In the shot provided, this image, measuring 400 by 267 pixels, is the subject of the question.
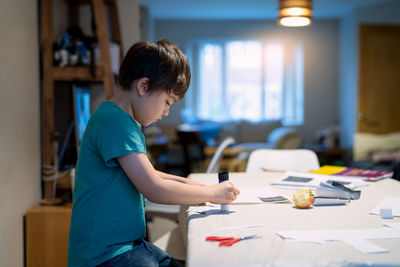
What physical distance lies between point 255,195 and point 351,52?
6385mm

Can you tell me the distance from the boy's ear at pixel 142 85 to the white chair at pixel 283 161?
5.00 feet

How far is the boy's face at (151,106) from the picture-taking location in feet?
4.39

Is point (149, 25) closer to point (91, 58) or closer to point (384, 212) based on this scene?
point (91, 58)

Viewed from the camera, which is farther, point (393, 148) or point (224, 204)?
point (393, 148)

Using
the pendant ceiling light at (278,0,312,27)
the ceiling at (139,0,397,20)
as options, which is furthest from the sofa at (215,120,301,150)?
the pendant ceiling light at (278,0,312,27)

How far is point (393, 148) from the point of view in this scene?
5902 millimetres

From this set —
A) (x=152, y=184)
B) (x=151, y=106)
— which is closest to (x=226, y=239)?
(x=152, y=184)

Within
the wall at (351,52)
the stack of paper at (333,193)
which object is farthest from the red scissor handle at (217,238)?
the wall at (351,52)

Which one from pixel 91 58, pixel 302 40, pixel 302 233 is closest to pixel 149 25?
pixel 302 40

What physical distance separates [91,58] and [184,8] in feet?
16.2

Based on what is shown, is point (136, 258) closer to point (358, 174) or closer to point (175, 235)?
point (175, 235)

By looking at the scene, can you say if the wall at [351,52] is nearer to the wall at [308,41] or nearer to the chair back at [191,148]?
the wall at [308,41]

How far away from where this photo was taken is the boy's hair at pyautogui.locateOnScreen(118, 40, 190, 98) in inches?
50.9

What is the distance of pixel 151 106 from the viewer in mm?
1353
